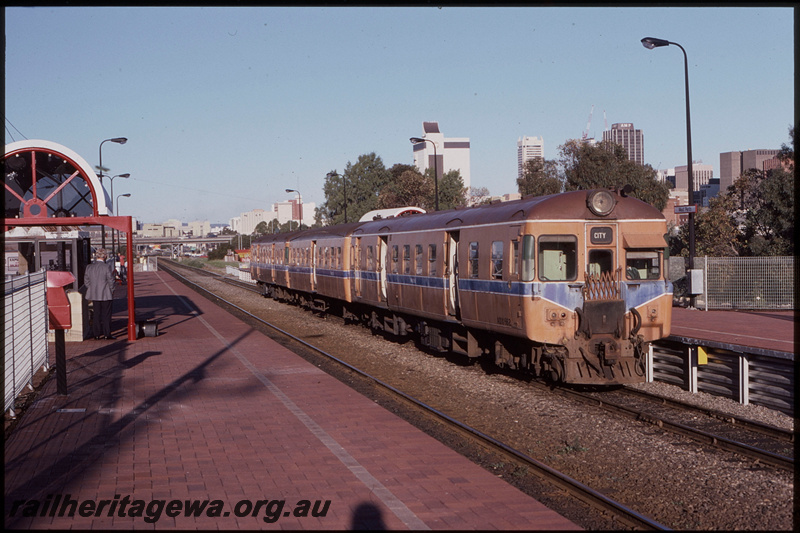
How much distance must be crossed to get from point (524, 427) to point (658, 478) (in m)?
2.66

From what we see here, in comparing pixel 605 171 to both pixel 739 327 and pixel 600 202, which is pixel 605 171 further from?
pixel 600 202

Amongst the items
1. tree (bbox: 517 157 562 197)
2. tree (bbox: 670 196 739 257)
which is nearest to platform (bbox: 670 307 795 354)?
tree (bbox: 670 196 739 257)

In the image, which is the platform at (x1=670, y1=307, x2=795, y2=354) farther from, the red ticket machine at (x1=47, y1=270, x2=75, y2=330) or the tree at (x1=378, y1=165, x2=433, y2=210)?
the tree at (x1=378, y1=165, x2=433, y2=210)

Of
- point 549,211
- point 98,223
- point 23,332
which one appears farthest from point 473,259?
point 98,223

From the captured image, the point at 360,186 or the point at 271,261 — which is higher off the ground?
the point at 360,186

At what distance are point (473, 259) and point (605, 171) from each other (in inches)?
1422

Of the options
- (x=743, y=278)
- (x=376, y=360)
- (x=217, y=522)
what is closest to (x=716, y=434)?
(x=217, y=522)

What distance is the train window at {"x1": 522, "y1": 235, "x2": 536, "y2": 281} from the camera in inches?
485

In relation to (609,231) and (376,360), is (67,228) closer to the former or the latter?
(376,360)

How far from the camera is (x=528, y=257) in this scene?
12.4 metres

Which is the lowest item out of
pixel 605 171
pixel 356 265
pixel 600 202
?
pixel 356 265

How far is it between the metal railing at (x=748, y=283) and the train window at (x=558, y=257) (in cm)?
1415

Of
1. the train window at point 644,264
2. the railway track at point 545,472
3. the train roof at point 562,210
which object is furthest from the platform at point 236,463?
the train window at point 644,264

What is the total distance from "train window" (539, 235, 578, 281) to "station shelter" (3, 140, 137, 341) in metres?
10.6
